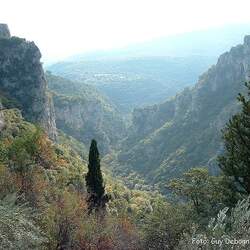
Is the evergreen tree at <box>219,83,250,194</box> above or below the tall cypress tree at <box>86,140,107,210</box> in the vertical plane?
above

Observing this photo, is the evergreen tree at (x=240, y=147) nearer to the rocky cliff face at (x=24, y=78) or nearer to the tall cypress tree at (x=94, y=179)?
the tall cypress tree at (x=94, y=179)

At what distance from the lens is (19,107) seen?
356 feet

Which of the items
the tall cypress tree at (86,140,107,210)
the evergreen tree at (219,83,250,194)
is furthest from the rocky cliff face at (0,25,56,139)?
the evergreen tree at (219,83,250,194)

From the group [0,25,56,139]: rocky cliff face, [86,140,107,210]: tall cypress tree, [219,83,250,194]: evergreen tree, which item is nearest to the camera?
[219,83,250,194]: evergreen tree

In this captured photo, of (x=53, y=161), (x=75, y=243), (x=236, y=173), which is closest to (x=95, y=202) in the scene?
(x=75, y=243)

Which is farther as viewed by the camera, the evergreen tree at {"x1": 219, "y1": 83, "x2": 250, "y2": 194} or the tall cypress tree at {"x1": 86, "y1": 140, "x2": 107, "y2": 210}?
the tall cypress tree at {"x1": 86, "y1": 140, "x2": 107, "y2": 210}

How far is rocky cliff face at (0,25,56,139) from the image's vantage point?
11400 cm

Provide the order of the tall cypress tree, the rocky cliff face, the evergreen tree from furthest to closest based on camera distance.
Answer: the rocky cliff face
the tall cypress tree
the evergreen tree

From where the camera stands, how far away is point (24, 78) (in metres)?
117

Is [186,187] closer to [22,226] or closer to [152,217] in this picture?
[152,217]

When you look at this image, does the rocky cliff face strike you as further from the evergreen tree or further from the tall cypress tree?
the evergreen tree

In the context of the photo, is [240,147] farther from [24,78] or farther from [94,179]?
[24,78]

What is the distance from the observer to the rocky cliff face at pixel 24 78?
114000mm

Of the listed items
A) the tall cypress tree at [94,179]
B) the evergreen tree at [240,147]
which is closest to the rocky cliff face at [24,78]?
the tall cypress tree at [94,179]
